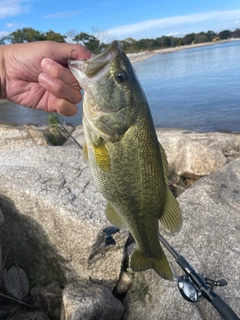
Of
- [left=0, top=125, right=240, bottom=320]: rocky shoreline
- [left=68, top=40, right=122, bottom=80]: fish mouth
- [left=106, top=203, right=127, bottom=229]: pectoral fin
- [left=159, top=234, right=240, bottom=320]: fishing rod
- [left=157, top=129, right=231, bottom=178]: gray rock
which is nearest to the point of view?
[left=68, top=40, right=122, bottom=80]: fish mouth

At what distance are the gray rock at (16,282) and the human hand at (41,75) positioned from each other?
2.54m

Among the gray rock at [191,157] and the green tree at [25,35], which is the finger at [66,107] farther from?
the green tree at [25,35]

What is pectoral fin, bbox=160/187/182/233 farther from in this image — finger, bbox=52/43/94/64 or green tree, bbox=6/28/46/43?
green tree, bbox=6/28/46/43

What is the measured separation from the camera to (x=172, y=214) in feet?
7.55

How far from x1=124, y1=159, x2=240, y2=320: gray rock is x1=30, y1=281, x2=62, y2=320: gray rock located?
32.9 inches

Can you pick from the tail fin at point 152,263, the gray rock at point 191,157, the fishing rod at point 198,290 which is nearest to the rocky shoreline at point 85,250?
the fishing rod at point 198,290

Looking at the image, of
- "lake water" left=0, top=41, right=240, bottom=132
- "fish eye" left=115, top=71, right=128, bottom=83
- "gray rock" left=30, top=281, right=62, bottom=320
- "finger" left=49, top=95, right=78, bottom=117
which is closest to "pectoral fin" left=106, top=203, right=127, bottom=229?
"finger" left=49, top=95, right=78, bottom=117

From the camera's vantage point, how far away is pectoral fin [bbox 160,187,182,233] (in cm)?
229

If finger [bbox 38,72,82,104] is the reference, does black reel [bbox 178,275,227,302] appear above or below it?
below

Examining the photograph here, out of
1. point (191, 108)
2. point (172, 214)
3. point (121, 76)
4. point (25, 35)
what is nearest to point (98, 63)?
point (121, 76)

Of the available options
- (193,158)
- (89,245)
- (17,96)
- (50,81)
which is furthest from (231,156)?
(50,81)

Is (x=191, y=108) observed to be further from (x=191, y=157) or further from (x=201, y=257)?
(x=201, y=257)

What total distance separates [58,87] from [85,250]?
257cm

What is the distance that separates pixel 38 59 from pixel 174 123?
494 inches
